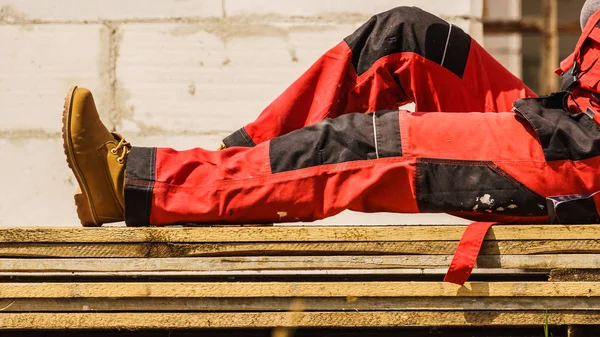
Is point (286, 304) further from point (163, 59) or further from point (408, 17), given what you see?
point (163, 59)

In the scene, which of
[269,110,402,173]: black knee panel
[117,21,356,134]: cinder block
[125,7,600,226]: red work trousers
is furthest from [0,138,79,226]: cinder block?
[269,110,402,173]: black knee panel

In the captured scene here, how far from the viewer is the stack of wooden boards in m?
1.75

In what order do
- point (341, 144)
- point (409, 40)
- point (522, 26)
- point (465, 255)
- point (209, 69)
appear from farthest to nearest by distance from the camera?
point (522, 26)
point (209, 69)
point (409, 40)
point (341, 144)
point (465, 255)

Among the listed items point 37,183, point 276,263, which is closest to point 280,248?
point 276,263

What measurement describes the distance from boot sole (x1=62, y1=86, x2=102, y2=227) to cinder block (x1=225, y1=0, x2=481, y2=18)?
1206 millimetres

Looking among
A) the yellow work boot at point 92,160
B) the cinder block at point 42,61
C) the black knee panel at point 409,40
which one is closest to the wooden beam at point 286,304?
the yellow work boot at point 92,160

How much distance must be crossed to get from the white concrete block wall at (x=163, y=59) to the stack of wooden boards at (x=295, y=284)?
1126 millimetres

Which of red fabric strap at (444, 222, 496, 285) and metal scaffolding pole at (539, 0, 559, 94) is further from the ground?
metal scaffolding pole at (539, 0, 559, 94)

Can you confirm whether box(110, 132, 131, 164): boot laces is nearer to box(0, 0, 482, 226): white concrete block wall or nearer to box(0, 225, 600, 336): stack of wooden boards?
box(0, 225, 600, 336): stack of wooden boards

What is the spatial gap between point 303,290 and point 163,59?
1.43 meters

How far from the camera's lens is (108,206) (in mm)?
1855

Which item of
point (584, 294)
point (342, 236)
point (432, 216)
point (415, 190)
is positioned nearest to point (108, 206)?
point (342, 236)

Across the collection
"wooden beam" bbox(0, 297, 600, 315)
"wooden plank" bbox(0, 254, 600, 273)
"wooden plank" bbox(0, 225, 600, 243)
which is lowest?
"wooden beam" bbox(0, 297, 600, 315)

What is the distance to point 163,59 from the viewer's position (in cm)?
291
